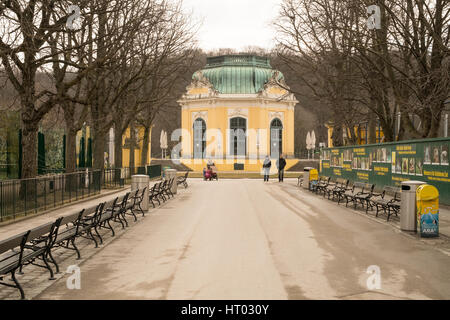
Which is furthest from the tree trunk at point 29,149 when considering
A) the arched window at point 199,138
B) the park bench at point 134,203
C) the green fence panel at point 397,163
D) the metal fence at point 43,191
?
the arched window at point 199,138

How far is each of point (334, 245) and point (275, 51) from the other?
25947 mm

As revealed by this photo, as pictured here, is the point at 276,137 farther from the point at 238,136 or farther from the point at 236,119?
the point at 236,119

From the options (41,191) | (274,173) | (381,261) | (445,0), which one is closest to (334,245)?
(381,261)

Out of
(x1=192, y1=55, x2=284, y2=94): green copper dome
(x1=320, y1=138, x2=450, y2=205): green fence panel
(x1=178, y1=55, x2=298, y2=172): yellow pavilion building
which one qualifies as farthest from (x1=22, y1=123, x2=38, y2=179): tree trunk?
(x1=192, y1=55, x2=284, y2=94): green copper dome

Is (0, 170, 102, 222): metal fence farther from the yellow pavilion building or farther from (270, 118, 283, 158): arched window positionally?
(270, 118, 283, 158): arched window

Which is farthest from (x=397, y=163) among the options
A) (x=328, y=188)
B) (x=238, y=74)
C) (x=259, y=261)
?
(x=238, y=74)

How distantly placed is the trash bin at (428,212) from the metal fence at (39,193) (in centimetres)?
1009

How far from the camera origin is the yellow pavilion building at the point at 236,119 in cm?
5547

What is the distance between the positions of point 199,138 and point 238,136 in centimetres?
440

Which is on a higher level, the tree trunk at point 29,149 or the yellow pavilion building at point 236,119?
the yellow pavilion building at point 236,119

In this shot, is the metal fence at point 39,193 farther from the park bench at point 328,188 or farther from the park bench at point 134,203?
the park bench at point 328,188

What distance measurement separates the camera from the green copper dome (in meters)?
57.4

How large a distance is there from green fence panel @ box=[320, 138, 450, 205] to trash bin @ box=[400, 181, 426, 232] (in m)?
5.40

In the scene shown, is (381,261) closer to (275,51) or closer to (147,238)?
(147,238)
